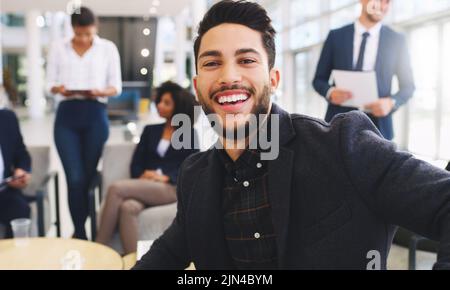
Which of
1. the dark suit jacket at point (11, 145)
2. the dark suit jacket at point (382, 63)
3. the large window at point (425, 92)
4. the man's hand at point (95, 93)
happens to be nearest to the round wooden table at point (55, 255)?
the dark suit jacket at point (11, 145)

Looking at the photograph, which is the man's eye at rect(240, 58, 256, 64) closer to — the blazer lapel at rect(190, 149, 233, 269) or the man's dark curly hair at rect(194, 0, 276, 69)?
the man's dark curly hair at rect(194, 0, 276, 69)

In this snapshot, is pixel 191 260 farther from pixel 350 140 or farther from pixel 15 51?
pixel 15 51

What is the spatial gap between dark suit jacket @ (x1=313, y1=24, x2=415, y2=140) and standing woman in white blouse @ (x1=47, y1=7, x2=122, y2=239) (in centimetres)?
136

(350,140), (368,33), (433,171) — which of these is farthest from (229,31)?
(368,33)

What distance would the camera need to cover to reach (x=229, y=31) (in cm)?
76

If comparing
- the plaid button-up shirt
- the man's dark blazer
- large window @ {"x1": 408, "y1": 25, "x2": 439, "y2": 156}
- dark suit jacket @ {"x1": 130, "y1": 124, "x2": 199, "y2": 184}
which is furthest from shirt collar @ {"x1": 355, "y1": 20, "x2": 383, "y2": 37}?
A: large window @ {"x1": 408, "y1": 25, "x2": 439, "y2": 156}

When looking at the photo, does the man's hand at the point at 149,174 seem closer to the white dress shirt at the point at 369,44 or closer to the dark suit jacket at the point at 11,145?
the dark suit jacket at the point at 11,145

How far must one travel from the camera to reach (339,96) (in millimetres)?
1992

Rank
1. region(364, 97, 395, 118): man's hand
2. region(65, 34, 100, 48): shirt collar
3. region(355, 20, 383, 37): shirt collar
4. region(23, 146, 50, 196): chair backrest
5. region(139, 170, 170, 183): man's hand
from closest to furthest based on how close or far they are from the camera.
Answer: region(355, 20, 383, 37): shirt collar < region(364, 97, 395, 118): man's hand < region(65, 34, 100, 48): shirt collar < region(139, 170, 170, 183): man's hand < region(23, 146, 50, 196): chair backrest

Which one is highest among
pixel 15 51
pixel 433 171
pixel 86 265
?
pixel 15 51

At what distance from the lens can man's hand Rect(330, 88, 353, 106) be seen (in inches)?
77.7

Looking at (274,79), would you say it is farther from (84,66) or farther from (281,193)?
(84,66)

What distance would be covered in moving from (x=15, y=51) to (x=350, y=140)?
27.0 m
